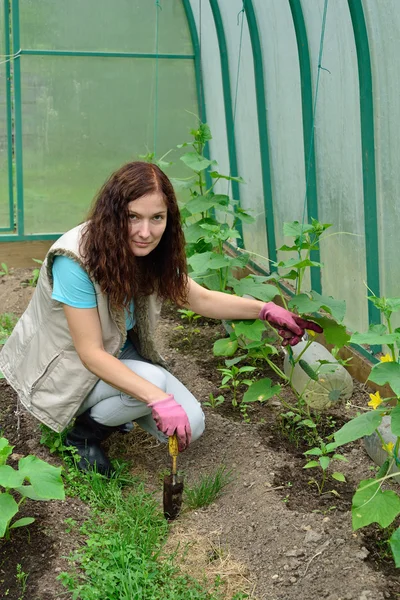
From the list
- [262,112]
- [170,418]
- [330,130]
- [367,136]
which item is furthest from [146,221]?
[262,112]

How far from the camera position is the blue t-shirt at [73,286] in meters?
3.06

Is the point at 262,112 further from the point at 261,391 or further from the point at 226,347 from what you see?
the point at 261,391

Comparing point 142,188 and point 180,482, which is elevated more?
point 142,188

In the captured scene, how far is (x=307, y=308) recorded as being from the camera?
3350mm

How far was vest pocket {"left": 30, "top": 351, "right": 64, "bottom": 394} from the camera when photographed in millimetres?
3309

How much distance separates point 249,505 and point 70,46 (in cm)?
447

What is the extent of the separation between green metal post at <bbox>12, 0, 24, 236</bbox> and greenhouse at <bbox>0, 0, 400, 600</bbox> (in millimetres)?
933

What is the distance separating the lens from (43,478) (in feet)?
8.59

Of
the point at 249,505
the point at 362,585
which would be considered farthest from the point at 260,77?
the point at 362,585

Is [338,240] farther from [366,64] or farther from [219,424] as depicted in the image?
[219,424]

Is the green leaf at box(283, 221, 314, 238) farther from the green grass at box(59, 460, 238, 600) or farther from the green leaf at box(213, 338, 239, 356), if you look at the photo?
the green grass at box(59, 460, 238, 600)

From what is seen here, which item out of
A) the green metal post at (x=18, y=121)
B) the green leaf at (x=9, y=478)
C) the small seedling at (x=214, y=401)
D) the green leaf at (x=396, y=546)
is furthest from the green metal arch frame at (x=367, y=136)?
the green metal post at (x=18, y=121)

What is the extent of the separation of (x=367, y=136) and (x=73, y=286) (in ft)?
5.46

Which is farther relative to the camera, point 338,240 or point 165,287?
point 338,240
